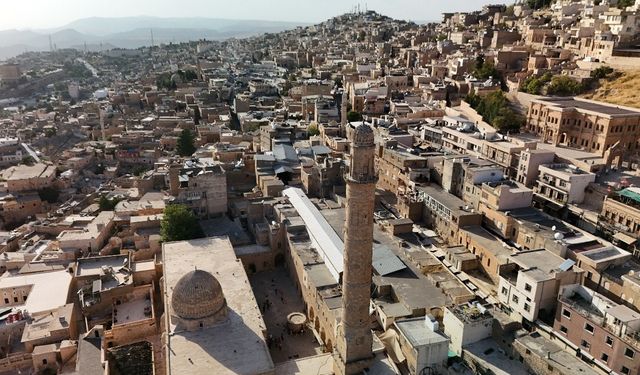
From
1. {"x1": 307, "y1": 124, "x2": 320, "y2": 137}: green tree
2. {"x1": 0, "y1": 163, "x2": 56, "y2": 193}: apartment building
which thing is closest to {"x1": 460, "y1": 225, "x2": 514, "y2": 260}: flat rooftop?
{"x1": 307, "y1": 124, "x2": 320, "y2": 137}: green tree

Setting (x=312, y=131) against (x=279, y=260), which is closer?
(x=279, y=260)

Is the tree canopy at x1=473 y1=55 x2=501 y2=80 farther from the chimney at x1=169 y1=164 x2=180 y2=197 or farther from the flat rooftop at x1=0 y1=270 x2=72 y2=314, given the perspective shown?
the flat rooftop at x1=0 y1=270 x2=72 y2=314

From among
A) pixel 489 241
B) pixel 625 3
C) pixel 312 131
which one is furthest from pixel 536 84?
pixel 625 3

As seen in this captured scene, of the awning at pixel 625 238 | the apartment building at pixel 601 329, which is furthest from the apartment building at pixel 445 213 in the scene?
the apartment building at pixel 601 329

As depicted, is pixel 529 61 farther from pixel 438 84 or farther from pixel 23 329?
pixel 23 329

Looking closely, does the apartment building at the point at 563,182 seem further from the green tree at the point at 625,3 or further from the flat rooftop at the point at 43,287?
the green tree at the point at 625,3

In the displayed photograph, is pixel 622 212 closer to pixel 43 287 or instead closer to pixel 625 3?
pixel 43 287

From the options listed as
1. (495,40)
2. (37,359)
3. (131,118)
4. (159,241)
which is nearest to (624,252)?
(159,241)
